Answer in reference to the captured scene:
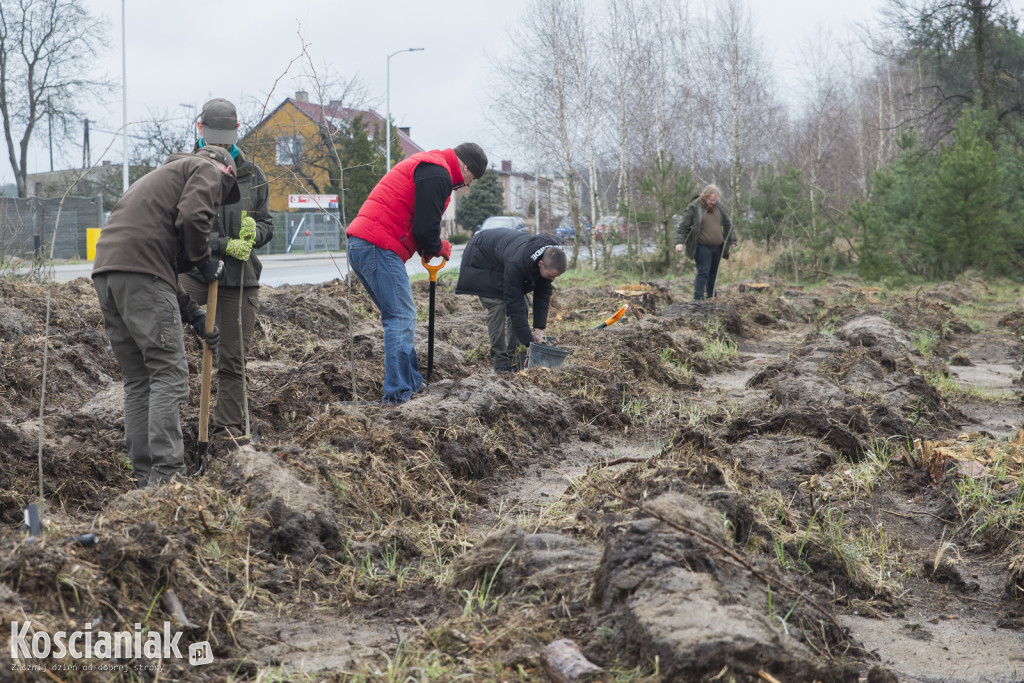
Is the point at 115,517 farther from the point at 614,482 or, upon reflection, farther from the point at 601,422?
the point at 601,422

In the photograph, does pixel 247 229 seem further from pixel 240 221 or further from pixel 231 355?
pixel 231 355

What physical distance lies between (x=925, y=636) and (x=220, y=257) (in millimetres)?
3861

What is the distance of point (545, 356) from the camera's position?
6.68 metres

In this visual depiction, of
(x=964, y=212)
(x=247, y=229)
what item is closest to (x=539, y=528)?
(x=247, y=229)

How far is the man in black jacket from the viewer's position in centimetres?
624

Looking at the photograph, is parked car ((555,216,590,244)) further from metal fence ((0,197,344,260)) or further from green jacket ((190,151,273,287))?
green jacket ((190,151,273,287))

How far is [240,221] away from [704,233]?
8.20 metres

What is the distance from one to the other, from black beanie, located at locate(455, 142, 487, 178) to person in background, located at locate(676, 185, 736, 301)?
21.8 ft

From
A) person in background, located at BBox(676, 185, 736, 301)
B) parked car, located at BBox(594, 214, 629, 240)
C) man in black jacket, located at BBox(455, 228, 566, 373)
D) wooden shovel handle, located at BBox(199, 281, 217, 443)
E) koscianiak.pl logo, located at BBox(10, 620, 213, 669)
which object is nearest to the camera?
koscianiak.pl logo, located at BBox(10, 620, 213, 669)

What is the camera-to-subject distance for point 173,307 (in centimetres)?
403

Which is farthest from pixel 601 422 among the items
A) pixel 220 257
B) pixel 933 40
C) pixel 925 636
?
pixel 933 40

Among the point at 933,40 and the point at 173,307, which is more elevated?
the point at 933,40

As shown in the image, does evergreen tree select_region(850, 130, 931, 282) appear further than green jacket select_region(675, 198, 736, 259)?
Yes

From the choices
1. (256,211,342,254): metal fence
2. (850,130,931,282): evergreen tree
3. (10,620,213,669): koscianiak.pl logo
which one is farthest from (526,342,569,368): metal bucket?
(256,211,342,254): metal fence
